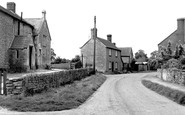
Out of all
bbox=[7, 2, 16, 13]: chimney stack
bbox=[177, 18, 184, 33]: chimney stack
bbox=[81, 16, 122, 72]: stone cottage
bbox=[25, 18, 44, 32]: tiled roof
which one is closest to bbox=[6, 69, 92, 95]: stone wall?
bbox=[25, 18, 44, 32]: tiled roof

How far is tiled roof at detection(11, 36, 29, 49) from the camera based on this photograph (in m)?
26.3

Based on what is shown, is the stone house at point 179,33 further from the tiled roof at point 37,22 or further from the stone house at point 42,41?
the tiled roof at point 37,22

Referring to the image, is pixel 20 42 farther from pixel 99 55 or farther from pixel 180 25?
pixel 180 25

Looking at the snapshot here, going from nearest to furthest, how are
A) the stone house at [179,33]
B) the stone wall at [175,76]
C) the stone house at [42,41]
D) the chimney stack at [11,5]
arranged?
the stone wall at [175,76]
the chimney stack at [11,5]
the stone house at [42,41]
the stone house at [179,33]

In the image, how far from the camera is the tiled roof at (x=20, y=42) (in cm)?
2631

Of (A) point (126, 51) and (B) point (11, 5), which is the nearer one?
(B) point (11, 5)

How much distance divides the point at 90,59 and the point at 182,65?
82.0 ft

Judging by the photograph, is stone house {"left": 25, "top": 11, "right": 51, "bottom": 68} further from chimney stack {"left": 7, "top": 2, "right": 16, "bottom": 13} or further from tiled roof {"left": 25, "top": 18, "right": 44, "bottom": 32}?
chimney stack {"left": 7, "top": 2, "right": 16, "bottom": 13}

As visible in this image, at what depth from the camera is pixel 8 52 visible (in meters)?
26.0

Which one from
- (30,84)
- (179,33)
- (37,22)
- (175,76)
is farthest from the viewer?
(179,33)

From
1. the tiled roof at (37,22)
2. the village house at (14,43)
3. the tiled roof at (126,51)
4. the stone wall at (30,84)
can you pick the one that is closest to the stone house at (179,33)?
the tiled roof at (126,51)

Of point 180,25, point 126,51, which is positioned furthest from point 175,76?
point 126,51

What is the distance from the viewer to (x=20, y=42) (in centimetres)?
2680

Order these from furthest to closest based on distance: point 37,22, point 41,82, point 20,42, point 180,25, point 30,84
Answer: point 180,25, point 37,22, point 20,42, point 41,82, point 30,84
